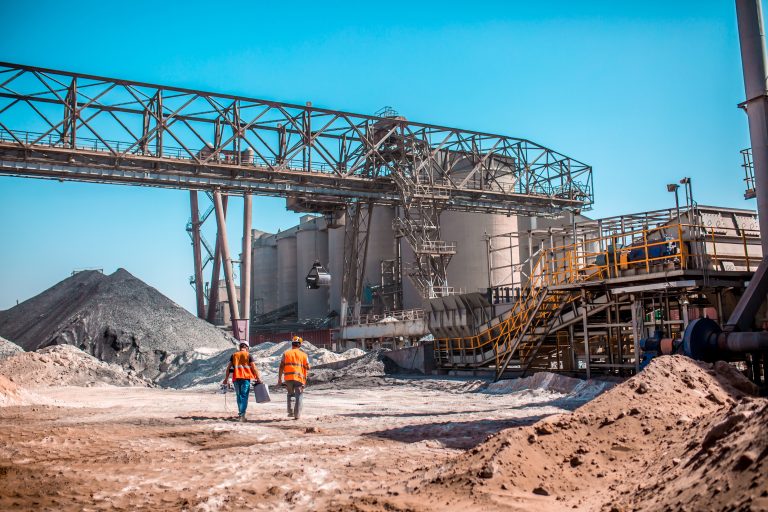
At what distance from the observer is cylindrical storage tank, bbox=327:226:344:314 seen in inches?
1871

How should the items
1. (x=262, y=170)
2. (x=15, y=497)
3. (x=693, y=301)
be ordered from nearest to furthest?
(x=15, y=497), (x=693, y=301), (x=262, y=170)

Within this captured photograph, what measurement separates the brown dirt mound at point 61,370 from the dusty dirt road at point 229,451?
27.1ft

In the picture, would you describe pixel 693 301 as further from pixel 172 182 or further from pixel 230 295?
pixel 230 295

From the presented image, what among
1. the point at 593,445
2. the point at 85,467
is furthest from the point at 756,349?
the point at 85,467

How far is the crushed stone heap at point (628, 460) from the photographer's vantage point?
4.54 meters

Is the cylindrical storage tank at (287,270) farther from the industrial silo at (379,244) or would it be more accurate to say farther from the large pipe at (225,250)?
the large pipe at (225,250)

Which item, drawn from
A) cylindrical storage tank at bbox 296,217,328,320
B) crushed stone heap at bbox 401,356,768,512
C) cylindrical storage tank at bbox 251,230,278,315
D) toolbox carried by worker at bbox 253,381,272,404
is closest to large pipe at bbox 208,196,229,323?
cylindrical storage tank at bbox 296,217,328,320

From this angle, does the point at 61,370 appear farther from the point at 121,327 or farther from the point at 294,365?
the point at 294,365

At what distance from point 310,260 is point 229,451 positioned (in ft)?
158

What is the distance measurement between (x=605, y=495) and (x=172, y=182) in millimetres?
Result: 26299

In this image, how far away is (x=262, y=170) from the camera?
3088cm

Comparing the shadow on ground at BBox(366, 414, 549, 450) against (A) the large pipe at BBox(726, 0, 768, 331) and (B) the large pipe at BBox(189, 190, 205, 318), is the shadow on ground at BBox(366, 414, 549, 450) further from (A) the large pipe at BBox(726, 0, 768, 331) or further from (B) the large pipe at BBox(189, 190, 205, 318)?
(B) the large pipe at BBox(189, 190, 205, 318)

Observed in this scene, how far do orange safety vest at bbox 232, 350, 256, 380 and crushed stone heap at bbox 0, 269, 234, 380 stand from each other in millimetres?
20329

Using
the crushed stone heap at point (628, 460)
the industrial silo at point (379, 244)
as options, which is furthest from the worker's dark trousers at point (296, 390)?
the industrial silo at point (379, 244)
